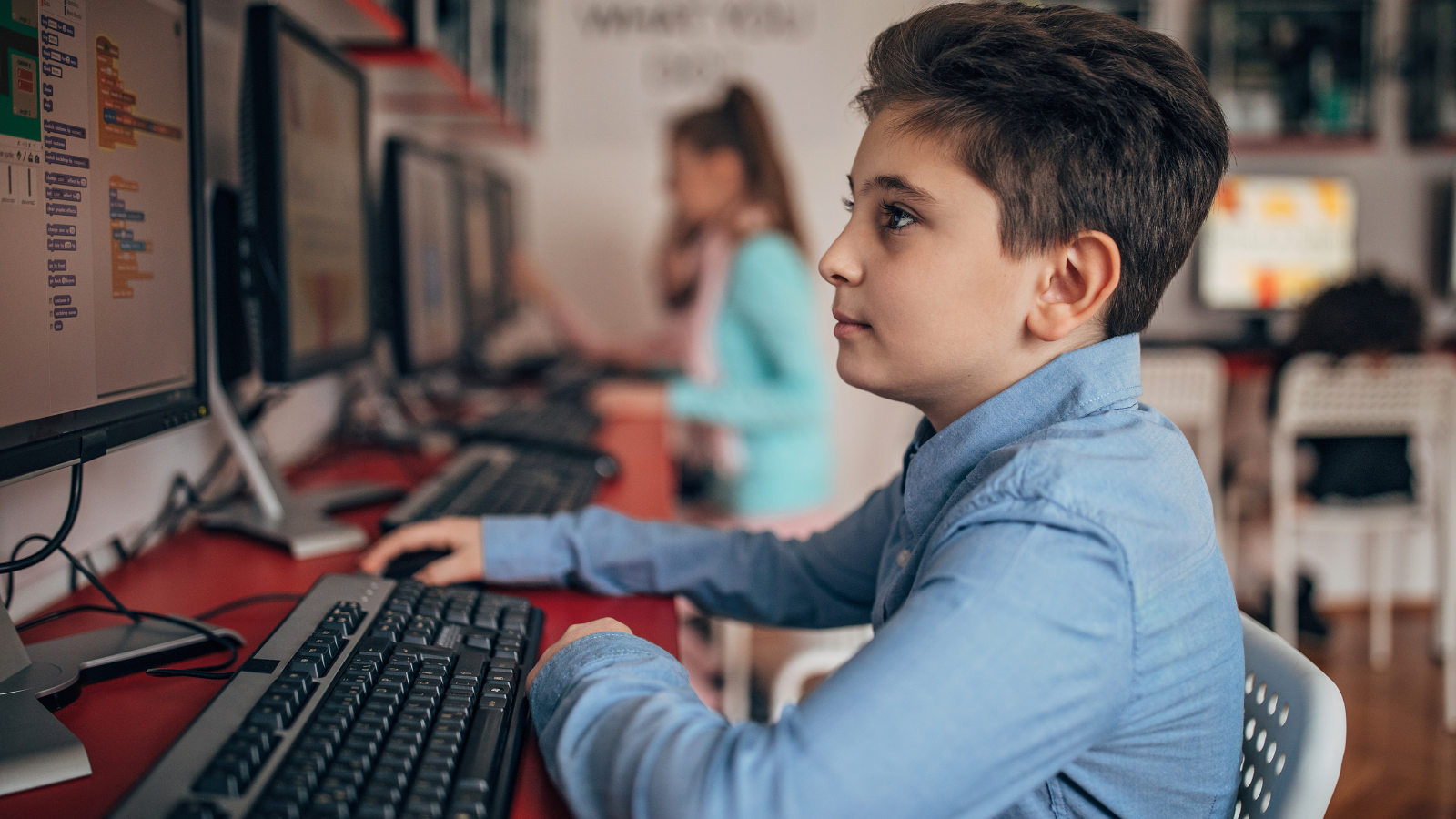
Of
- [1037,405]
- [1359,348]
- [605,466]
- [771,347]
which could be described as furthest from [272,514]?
[1359,348]

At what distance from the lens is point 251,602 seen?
0.77 meters

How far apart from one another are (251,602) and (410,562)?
0.42ft

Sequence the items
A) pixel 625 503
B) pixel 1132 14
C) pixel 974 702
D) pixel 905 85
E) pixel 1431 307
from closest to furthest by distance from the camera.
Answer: pixel 974 702 → pixel 905 85 → pixel 625 503 → pixel 1132 14 → pixel 1431 307

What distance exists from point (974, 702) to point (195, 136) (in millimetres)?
750

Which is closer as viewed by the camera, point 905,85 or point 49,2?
point 49,2

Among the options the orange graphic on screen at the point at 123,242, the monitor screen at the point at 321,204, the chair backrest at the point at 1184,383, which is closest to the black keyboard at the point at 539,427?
the monitor screen at the point at 321,204

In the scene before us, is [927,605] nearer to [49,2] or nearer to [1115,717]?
[1115,717]

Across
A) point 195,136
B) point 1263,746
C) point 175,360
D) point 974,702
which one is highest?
point 195,136

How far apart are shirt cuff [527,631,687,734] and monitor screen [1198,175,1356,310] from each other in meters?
2.95

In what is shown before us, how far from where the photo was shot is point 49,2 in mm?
580

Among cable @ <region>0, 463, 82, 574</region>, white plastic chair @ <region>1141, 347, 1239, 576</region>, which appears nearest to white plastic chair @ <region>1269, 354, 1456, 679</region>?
white plastic chair @ <region>1141, 347, 1239, 576</region>

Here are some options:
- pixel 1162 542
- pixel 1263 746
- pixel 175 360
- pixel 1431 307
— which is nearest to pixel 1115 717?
pixel 1162 542

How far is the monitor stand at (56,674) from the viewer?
49 centimetres

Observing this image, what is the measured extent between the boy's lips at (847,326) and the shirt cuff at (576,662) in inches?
11.0
